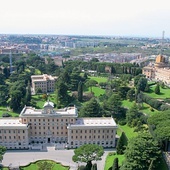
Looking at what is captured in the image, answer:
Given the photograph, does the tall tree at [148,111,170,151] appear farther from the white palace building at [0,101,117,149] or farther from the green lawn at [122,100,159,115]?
the green lawn at [122,100,159,115]

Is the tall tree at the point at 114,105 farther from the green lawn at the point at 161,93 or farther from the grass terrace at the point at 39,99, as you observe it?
the grass terrace at the point at 39,99

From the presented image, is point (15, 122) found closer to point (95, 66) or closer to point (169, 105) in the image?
point (169, 105)

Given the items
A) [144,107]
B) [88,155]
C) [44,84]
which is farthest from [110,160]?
[44,84]

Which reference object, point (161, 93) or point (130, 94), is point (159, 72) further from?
point (130, 94)

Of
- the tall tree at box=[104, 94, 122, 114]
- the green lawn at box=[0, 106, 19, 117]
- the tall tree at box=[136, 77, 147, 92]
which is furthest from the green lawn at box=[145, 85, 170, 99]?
the green lawn at box=[0, 106, 19, 117]

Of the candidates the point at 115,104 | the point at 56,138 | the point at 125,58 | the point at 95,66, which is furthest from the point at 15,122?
the point at 125,58
